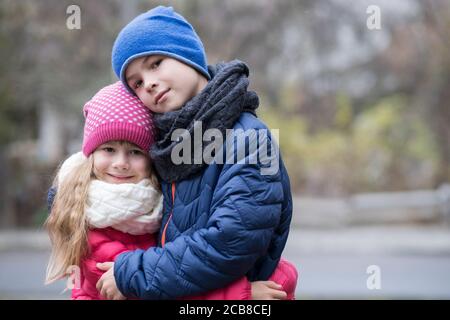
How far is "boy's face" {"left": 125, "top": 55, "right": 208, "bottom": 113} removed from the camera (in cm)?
209

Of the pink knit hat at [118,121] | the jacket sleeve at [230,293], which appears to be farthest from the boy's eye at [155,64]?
the jacket sleeve at [230,293]

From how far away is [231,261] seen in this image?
1.93m

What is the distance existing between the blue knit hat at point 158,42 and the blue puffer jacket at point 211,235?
0.27m

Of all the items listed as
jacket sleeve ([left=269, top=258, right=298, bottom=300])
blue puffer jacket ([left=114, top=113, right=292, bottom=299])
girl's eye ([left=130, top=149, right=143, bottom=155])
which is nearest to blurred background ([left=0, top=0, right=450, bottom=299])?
jacket sleeve ([left=269, top=258, right=298, bottom=300])

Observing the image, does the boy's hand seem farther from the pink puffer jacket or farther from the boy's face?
the boy's face

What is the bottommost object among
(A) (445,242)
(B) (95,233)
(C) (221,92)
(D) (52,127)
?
(B) (95,233)

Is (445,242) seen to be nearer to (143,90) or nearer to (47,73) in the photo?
(47,73)

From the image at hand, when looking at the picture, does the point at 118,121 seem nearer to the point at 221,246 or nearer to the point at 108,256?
the point at 108,256

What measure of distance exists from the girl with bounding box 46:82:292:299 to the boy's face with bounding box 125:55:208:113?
0.08 meters

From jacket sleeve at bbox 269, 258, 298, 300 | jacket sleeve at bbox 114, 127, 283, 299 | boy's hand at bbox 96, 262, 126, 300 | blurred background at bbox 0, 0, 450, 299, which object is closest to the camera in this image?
jacket sleeve at bbox 114, 127, 283, 299

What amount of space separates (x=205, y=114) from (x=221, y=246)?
14.8 inches

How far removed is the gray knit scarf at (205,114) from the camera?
6.61ft

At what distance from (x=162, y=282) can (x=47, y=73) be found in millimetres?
10981
